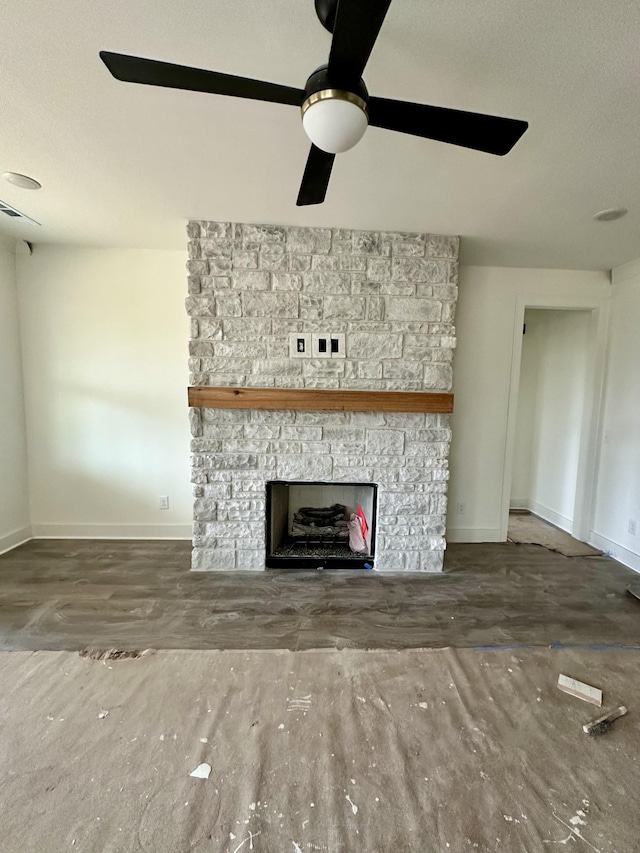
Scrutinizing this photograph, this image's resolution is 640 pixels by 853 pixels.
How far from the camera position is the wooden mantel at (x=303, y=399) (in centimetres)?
244

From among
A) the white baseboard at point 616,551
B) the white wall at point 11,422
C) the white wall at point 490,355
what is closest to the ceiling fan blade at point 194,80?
the white wall at point 490,355

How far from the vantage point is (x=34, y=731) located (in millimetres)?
1199

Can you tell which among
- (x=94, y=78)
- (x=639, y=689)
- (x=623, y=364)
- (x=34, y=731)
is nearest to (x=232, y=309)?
(x=94, y=78)

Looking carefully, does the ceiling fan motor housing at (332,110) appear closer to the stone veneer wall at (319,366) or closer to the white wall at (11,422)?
the stone veneer wall at (319,366)

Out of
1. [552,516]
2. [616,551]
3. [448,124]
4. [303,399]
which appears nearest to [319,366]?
[303,399]

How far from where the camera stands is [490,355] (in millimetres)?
3031

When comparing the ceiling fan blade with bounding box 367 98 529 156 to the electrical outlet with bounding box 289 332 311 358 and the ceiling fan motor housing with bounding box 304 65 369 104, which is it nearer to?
the ceiling fan motor housing with bounding box 304 65 369 104

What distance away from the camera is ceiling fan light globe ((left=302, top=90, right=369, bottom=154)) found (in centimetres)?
95

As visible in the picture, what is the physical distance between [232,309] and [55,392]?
6.05ft

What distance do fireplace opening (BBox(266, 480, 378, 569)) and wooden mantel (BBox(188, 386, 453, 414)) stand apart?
0.59 metres

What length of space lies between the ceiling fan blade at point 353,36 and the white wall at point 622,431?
3.07 m

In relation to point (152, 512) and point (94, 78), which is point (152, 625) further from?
point (94, 78)

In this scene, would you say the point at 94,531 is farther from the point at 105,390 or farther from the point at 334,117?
the point at 334,117

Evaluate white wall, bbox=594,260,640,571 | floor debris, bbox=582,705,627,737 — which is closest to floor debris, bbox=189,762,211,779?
floor debris, bbox=582,705,627,737
